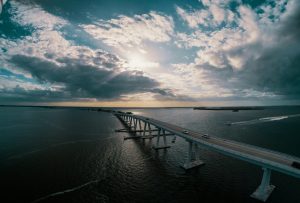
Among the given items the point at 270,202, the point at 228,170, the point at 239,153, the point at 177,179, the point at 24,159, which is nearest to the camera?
the point at 270,202

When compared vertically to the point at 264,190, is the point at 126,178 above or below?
below

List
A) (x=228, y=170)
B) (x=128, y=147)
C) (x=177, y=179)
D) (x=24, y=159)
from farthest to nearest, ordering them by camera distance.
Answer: (x=128, y=147) < (x=24, y=159) < (x=228, y=170) < (x=177, y=179)

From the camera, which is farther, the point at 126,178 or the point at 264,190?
the point at 126,178

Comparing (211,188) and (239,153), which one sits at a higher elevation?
(239,153)

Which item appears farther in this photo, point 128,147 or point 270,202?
point 128,147

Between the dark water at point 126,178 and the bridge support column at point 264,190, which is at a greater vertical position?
the bridge support column at point 264,190

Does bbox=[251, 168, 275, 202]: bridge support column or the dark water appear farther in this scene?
the dark water

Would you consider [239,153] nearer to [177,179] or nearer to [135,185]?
[177,179]

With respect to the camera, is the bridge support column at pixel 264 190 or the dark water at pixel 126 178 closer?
the bridge support column at pixel 264 190

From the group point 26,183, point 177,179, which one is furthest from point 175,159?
point 26,183

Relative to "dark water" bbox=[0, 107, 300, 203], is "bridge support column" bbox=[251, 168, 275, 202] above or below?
above

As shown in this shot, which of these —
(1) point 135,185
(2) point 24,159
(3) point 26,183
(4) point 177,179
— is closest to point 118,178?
(1) point 135,185
